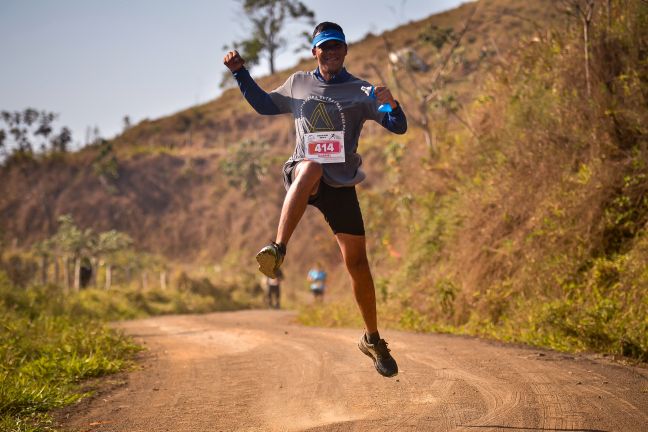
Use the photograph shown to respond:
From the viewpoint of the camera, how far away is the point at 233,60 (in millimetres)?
4910

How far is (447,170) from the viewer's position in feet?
45.1

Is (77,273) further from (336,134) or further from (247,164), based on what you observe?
(336,134)

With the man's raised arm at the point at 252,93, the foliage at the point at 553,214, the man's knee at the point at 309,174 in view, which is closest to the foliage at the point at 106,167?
the foliage at the point at 553,214

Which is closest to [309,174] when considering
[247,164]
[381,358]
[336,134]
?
[336,134]

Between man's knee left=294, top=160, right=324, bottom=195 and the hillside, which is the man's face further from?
the hillside

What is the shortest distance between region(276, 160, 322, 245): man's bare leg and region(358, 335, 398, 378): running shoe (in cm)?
117

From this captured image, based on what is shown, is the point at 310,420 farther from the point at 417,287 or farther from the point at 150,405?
the point at 417,287

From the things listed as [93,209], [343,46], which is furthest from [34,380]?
[93,209]

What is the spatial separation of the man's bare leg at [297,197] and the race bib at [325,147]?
0.13m

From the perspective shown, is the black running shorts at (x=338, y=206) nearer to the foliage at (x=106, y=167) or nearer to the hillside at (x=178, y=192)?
the hillside at (x=178, y=192)

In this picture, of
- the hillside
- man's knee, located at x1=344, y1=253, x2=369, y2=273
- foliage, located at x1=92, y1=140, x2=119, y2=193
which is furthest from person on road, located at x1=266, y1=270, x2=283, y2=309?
foliage, located at x1=92, y1=140, x2=119, y2=193

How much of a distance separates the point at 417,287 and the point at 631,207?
453cm

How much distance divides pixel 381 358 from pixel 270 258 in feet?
4.36

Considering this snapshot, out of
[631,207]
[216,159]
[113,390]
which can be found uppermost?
[216,159]
